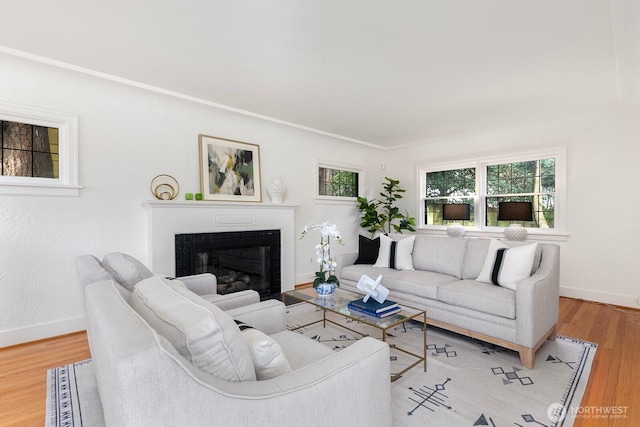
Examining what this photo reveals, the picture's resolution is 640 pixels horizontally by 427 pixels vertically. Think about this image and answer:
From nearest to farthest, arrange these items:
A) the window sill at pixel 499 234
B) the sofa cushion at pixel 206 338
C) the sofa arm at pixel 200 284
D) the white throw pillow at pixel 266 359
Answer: the sofa cushion at pixel 206 338 → the white throw pillow at pixel 266 359 → the sofa arm at pixel 200 284 → the window sill at pixel 499 234

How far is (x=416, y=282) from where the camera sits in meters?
3.01

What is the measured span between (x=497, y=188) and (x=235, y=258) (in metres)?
4.10

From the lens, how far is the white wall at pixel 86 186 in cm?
270

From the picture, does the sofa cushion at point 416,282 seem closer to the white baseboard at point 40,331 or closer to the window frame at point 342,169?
the window frame at point 342,169

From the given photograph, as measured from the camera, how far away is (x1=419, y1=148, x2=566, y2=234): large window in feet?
14.0

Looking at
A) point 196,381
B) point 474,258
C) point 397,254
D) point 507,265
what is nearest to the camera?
point 196,381

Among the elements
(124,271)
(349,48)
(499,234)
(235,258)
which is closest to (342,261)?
(235,258)

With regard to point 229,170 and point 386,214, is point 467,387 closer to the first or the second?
point 229,170

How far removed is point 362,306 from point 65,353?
2491 millimetres

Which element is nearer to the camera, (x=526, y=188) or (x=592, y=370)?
(x=592, y=370)

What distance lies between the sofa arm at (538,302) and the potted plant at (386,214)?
2925 millimetres

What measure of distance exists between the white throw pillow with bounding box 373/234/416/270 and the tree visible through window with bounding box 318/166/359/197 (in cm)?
186

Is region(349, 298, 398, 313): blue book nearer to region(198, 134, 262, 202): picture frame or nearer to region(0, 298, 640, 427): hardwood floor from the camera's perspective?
region(0, 298, 640, 427): hardwood floor

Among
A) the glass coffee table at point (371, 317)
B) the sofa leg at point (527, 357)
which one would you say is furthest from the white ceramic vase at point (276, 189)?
the sofa leg at point (527, 357)
